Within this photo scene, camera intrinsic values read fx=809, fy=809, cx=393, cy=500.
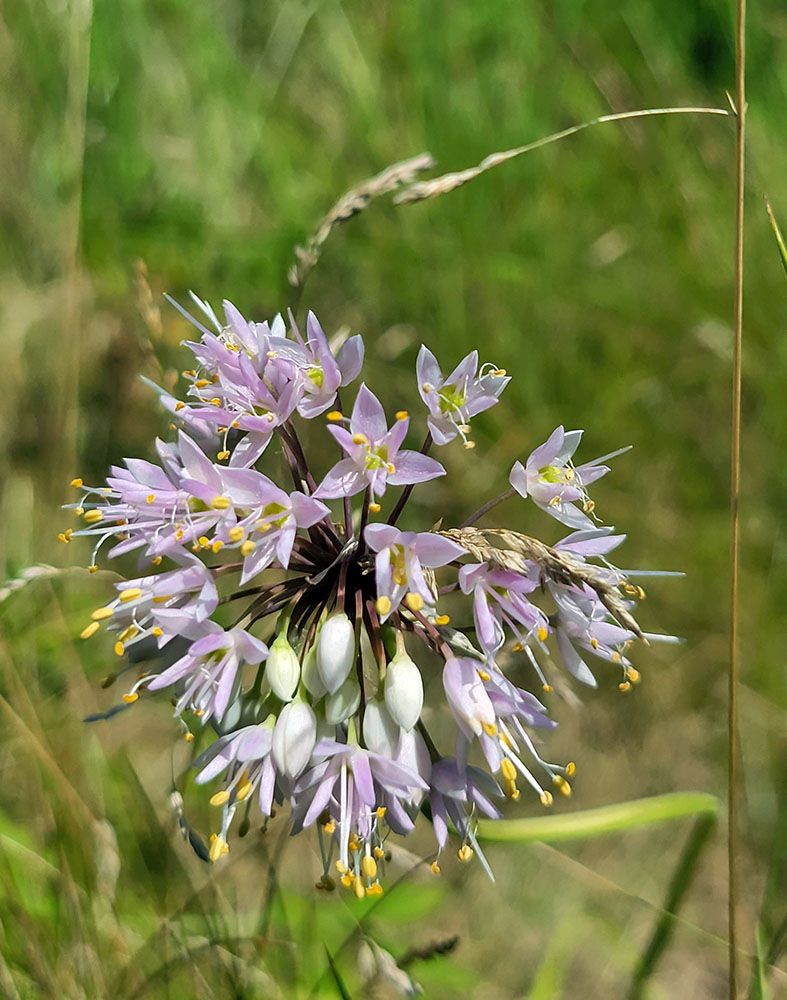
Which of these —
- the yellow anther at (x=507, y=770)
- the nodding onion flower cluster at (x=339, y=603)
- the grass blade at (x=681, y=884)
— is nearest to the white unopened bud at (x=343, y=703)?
the nodding onion flower cluster at (x=339, y=603)

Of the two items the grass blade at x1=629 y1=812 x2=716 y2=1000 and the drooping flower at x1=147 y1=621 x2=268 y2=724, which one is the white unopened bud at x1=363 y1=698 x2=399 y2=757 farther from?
the grass blade at x1=629 y1=812 x2=716 y2=1000

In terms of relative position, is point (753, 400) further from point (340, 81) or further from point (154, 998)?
point (154, 998)

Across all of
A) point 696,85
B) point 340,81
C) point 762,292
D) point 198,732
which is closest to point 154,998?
point 198,732

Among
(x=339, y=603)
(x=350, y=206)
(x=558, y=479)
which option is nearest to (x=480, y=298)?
(x=350, y=206)

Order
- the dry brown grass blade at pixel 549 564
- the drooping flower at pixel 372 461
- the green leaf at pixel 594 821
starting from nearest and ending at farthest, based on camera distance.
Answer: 1. the dry brown grass blade at pixel 549 564
2. the drooping flower at pixel 372 461
3. the green leaf at pixel 594 821

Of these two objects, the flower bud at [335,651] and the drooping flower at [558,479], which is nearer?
the flower bud at [335,651]

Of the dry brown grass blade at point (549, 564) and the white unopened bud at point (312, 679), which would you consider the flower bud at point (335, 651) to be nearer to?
the white unopened bud at point (312, 679)

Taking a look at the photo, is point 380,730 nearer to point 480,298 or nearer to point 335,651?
point 335,651
